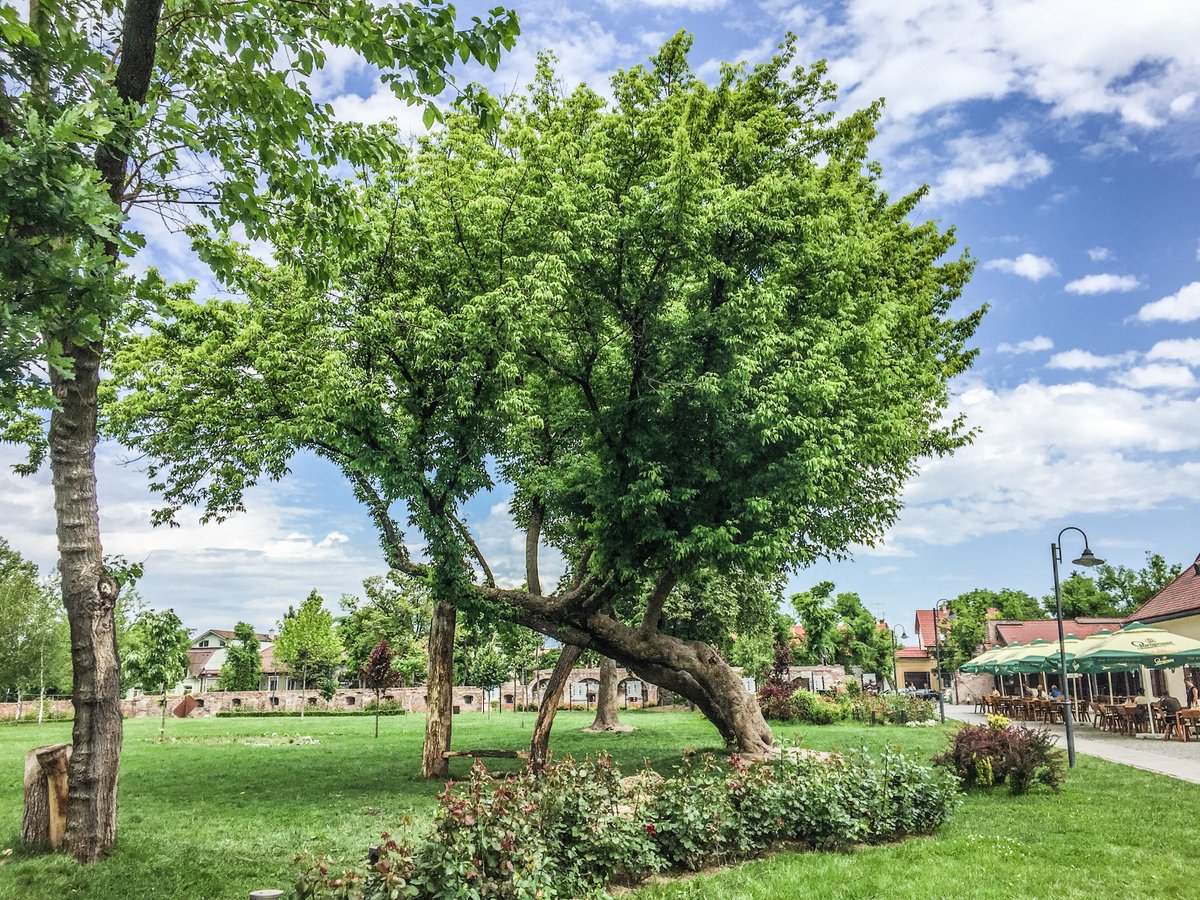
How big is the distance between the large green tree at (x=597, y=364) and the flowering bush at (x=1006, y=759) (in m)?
4.36

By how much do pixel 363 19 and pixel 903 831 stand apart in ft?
35.0

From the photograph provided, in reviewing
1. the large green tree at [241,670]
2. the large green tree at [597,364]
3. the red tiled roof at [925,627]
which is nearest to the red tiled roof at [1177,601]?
the large green tree at [597,364]

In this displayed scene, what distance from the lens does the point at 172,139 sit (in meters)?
7.27

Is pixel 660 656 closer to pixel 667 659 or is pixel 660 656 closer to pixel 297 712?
pixel 667 659

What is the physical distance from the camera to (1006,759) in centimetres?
1298

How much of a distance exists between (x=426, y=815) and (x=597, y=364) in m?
8.21

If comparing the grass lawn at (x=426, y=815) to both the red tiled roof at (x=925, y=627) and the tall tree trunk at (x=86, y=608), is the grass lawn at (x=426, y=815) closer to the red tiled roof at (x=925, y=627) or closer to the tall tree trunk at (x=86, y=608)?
the tall tree trunk at (x=86, y=608)

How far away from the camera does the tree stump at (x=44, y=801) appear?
26.1ft

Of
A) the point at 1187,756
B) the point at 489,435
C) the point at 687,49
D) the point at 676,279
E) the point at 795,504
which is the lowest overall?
the point at 1187,756

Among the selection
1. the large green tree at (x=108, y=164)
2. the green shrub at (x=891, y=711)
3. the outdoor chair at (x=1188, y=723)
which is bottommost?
the green shrub at (x=891, y=711)

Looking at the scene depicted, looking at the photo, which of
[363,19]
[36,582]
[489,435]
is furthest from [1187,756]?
[36,582]

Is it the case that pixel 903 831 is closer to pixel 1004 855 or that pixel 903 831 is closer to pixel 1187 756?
pixel 1004 855

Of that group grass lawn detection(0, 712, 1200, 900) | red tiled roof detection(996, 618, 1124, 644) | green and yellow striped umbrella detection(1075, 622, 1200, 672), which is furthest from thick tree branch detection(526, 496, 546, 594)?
red tiled roof detection(996, 618, 1124, 644)

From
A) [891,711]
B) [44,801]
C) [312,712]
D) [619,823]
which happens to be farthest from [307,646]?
[619,823]
